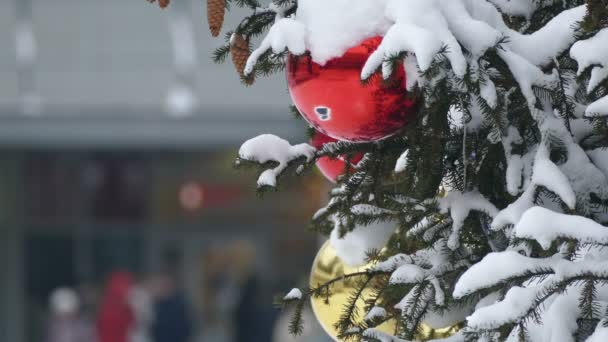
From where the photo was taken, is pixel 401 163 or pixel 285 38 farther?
pixel 401 163

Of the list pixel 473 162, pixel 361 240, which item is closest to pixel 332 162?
pixel 361 240

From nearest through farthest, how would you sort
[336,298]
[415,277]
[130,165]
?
[415,277]
[336,298]
[130,165]

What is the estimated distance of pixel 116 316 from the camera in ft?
45.4

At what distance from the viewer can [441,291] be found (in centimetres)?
237

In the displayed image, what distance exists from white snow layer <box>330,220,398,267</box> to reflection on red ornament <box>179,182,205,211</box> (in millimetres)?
15656

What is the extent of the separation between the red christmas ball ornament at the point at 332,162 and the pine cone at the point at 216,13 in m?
0.44

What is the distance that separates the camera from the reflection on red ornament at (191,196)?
721 inches

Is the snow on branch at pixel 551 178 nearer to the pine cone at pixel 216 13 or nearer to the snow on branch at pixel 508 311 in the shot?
the snow on branch at pixel 508 311

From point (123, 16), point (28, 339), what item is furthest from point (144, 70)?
point (28, 339)

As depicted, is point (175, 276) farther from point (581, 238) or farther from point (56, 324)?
point (581, 238)

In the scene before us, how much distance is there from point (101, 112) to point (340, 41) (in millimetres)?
13799

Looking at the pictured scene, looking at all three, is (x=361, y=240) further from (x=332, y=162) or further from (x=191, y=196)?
(x=191, y=196)

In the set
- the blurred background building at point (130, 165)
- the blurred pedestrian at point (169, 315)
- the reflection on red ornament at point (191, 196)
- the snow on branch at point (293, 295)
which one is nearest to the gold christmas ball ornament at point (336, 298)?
the snow on branch at point (293, 295)

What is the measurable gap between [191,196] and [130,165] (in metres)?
1.06
